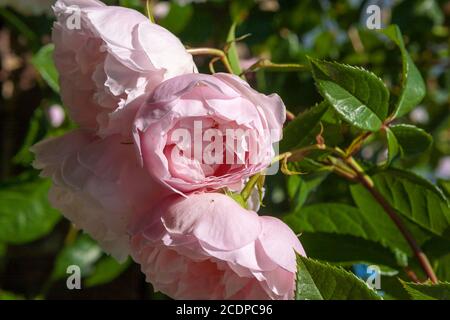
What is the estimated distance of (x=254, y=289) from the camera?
0.43 m

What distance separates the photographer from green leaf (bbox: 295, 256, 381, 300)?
0.34m

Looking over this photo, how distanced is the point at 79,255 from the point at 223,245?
2.19 feet

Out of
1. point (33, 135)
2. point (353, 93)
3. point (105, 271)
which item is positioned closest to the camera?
point (353, 93)

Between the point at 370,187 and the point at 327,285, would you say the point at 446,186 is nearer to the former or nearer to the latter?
the point at 370,187

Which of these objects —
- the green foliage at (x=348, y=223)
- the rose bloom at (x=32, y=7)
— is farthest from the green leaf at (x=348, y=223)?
the rose bloom at (x=32, y=7)

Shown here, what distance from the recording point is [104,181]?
43 centimetres

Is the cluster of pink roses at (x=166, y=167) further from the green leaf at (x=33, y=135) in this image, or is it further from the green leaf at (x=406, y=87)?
the green leaf at (x=33, y=135)

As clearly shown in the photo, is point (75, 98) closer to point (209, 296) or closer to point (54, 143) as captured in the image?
point (54, 143)

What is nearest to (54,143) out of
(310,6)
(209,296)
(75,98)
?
(75,98)

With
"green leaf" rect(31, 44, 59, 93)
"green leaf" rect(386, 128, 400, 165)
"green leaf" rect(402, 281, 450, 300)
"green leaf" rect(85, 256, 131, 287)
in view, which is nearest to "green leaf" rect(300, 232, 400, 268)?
"green leaf" rect(386, 128, 400, 165)

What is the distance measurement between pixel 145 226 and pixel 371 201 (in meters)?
0.26

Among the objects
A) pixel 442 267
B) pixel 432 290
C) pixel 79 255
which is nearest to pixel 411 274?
pixel 442 267

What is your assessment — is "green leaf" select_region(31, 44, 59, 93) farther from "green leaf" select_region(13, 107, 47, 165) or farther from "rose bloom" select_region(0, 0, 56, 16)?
"rose bloom" select_region(0, 0, 56, 16)

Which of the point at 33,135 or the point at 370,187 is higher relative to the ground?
the point at 370,187
